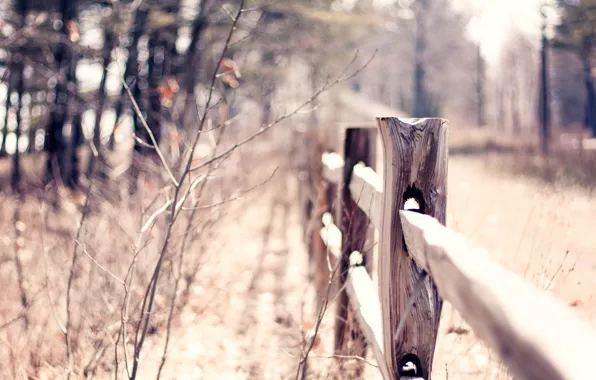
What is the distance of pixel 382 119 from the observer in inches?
66.9

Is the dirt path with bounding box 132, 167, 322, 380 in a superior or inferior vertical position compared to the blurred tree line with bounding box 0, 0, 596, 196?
inferior

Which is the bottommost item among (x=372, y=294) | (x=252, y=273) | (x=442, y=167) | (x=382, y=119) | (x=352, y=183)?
(x=252, y=273)

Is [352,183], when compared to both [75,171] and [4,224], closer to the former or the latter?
[4,224]

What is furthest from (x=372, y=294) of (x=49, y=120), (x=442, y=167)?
(x=49, y=120)

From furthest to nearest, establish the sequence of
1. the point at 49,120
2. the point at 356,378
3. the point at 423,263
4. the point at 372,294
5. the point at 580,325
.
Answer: the point at 49,120 < the point at 356,378 < the point at 372,294 < the point at 423,263 < the point at 580,325

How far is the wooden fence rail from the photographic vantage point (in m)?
0.66

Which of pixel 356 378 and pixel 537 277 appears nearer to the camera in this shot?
pixel 537 277

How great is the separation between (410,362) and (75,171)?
13836 mm

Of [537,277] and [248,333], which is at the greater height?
[537,277]

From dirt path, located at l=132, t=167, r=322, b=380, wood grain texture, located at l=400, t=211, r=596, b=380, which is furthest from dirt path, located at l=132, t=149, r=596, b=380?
wood grain texture, located at l=400, t=211, r=596, b=380

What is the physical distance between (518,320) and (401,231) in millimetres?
963

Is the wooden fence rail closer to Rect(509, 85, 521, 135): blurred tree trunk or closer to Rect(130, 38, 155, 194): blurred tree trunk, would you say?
Rect(130, 38, 155, 194): blurred tree trunk

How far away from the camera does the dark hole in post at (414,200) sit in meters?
1.62

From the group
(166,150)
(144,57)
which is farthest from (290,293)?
(144,57)
